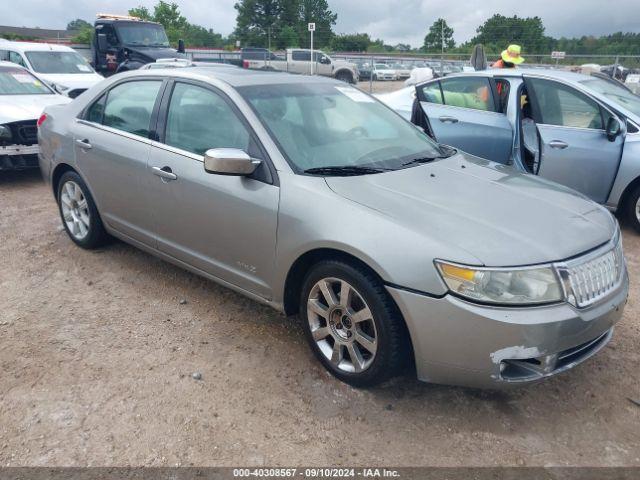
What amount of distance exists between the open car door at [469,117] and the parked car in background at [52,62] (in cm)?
794

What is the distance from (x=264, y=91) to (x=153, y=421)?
2.07 m

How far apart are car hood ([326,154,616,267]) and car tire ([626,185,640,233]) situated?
2.45 metres

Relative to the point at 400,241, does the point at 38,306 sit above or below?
below

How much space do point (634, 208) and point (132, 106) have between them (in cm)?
468

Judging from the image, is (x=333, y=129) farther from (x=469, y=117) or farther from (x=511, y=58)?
(x=511, y=58)

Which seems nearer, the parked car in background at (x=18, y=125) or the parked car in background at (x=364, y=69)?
the parked car in background at (x=18, y=125)

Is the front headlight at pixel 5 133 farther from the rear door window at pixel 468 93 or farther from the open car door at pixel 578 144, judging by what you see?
the open car door at pixel 578 144

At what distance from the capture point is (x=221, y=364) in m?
3.16

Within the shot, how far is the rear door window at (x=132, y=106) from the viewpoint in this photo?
3.89 metres

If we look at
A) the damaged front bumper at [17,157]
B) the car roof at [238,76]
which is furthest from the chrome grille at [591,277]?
the damaged front bumper at [17,157]

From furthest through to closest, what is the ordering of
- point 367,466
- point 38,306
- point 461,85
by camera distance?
point 461,85, point 38,306, point 367,466

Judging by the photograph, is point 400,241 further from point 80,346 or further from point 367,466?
point 80,346

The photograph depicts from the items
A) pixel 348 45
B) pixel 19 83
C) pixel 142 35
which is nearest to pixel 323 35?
pixel 348 45

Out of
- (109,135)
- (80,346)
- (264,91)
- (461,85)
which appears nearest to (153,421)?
(80,346)
